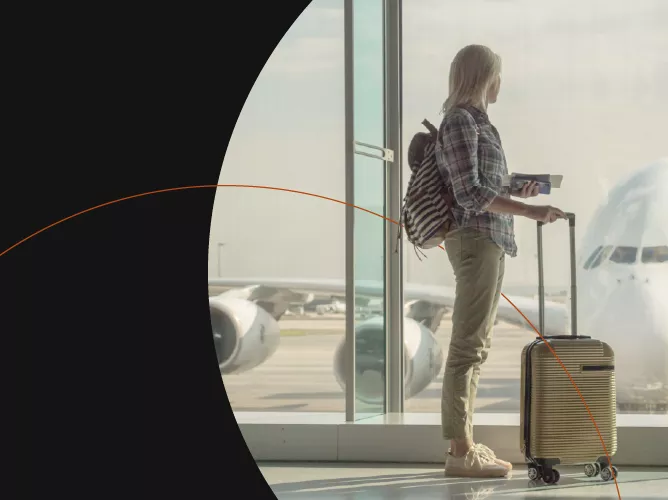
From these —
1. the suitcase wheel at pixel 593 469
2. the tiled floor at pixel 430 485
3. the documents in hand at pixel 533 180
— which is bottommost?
the tiled floor at pixel 430 485

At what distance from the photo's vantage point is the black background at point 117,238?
157cm

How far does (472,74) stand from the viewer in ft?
9.48

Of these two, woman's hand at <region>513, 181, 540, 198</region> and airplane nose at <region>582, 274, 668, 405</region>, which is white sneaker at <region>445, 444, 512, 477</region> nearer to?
woman's hand at <region>513, 181, 540, 198</region>

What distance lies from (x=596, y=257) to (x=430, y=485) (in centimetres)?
313

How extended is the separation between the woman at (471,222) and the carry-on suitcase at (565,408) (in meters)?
0.18

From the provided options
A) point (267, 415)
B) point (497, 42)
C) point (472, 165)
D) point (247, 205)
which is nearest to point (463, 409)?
point (472, 165)

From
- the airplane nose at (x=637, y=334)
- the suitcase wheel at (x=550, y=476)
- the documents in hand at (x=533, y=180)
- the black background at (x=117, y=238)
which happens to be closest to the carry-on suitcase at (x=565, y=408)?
the suitcase wheel at (x=550, y=476)

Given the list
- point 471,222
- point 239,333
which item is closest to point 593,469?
point 471,222

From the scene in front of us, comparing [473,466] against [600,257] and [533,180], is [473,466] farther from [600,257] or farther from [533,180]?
[600,257]

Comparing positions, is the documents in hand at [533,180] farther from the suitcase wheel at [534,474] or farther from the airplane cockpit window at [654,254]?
the airplane cockpit window at [654,254]

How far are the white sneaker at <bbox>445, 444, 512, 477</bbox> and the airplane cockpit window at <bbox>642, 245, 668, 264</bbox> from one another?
2.92 meters

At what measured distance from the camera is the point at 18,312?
5.18 feet

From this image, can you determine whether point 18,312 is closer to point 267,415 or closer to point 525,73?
point 267,415

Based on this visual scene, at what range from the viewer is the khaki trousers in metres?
2.84
